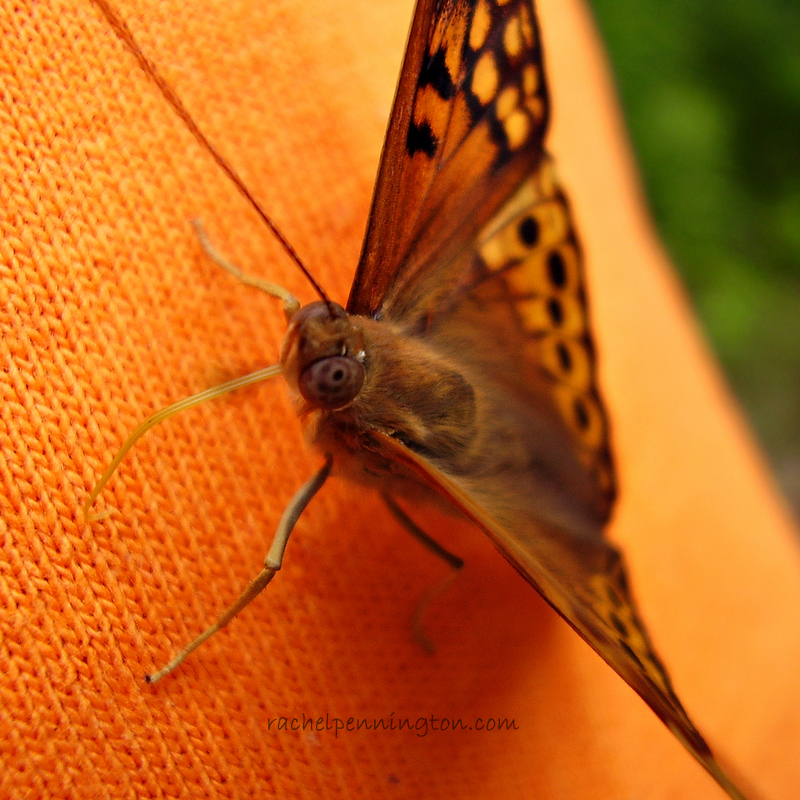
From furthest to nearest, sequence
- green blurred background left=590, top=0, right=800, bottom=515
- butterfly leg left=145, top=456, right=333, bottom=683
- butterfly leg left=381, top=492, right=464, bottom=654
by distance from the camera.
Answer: green blurred background left=590, top=0, right=800, bottom=515 < butterfly leg left=381, top=492, right=464, bottom=654 < butterfly leg left=145, top=456, right=333, bottom=683

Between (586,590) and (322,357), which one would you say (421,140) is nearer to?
(322,357)

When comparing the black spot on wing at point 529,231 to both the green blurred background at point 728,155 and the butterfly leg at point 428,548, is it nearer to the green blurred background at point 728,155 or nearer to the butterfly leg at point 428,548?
the butterfly leg at point 428,548

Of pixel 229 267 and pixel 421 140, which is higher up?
pixel 421 140

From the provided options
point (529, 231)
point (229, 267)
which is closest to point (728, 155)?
point (529, 231)

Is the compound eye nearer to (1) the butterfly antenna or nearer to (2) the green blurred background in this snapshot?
(1) the butterfly antenna

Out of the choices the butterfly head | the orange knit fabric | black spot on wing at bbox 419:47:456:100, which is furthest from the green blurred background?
the butterfly head

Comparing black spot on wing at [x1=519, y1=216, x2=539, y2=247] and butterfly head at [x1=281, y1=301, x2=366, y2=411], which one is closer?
butterfly head at [x1=281, y1=301, x2=366, y2=411]

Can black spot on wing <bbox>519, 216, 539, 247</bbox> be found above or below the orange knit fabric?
above
